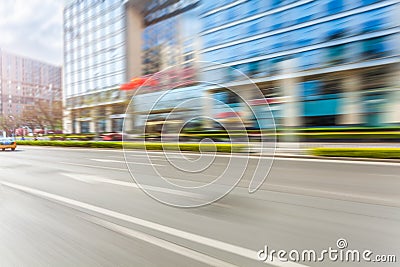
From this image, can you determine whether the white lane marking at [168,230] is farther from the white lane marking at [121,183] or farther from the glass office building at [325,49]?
the glass office building at [325,49]

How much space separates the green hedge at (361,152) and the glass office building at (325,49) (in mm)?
5848

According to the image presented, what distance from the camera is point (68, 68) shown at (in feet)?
154

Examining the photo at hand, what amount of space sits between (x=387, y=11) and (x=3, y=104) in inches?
2400

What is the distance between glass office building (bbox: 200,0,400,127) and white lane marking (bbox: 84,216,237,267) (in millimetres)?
15073

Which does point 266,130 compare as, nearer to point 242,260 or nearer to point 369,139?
point 242,260

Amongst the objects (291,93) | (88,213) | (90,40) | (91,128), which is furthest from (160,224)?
(90,40)

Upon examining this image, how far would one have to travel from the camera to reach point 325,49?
19.7 m

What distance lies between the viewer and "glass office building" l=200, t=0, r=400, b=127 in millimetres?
17578

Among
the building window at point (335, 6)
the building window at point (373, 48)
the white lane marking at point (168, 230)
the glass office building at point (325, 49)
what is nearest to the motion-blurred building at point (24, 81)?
the glass office building at point (325, 49)

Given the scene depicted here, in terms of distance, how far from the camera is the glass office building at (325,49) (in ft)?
57.7

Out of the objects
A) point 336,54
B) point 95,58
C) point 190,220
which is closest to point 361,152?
point 190,220

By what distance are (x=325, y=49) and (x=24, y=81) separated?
152 ft

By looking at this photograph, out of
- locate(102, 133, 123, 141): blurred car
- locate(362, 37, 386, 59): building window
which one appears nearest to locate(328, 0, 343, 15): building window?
locate(362, 37, 386, 59): building window

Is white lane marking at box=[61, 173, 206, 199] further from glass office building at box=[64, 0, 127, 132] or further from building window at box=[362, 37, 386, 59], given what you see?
glass office building at box=[64, 0, 127, 132]
